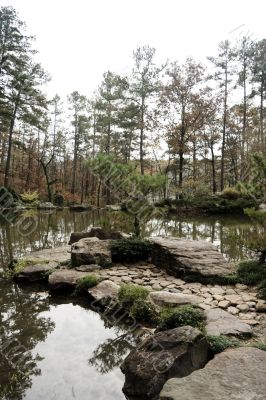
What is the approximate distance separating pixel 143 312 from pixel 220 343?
152cm

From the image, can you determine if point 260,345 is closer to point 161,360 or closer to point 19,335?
point 161,360

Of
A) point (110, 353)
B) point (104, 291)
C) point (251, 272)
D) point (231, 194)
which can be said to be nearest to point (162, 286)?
point (104, 291)

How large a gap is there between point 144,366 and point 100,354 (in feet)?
3.27

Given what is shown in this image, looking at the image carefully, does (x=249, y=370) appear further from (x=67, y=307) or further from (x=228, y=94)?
(x=228, y=94)

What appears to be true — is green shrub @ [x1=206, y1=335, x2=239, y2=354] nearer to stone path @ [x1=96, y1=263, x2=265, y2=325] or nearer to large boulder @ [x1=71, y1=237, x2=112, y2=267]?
stone path @ [x1=96, y1=263, x2=265, y2=325]

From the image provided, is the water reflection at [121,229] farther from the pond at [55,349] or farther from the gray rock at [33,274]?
the pond at [55,349]

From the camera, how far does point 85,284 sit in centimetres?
620

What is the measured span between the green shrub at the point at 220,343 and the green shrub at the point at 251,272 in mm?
2339

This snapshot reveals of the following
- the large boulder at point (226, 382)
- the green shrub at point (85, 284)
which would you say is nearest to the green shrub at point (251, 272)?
the green shrub at point (85, 284)

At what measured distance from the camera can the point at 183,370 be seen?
3.21 meters

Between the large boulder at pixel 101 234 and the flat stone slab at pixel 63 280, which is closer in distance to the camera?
the flat stone slab at pixel 63 280

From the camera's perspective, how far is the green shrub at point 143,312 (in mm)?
4873

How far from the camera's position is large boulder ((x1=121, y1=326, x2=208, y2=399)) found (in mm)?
3152

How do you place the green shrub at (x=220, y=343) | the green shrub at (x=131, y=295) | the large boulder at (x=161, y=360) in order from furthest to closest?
the green shrub at (x=131, y=295), the green shrub at (x=220, y=343), the large boulder at (x=161, y=360)
